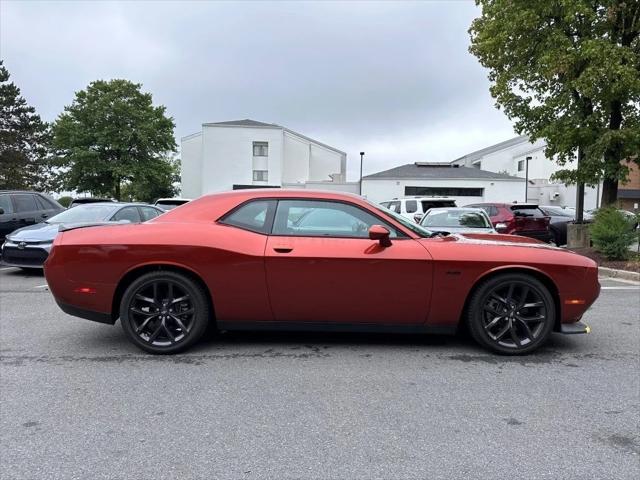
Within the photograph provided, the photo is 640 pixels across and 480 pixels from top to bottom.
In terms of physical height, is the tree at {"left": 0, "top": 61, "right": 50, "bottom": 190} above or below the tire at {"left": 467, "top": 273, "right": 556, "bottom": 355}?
above

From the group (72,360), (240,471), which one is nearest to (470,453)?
(240,471)

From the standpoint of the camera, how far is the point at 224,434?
2910 mm

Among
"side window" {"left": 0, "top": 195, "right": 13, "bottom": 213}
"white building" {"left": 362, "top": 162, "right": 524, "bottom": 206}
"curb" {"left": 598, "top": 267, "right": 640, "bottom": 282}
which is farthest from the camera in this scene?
"white building" {"left": 362, "top": 162, "right": 524, "bottom": 206}

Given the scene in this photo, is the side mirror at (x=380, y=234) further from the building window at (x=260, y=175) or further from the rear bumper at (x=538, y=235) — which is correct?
the building window at (x=260, y=175)

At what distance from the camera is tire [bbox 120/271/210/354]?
427 centimetres

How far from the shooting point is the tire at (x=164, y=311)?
4.27m

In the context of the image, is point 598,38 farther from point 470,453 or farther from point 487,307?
point 470,453

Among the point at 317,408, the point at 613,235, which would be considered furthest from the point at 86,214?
the point at 613,235

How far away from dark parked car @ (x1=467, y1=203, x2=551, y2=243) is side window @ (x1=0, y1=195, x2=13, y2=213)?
1204cm

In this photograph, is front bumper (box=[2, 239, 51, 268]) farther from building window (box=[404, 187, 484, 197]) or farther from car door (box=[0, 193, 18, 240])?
building window (box=[404, 187, 484, 197])

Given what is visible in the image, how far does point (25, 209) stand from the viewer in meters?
11.0

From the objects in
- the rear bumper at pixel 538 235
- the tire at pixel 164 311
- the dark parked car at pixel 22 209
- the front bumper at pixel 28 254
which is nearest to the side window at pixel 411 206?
the rear bumper at pixel 538 235

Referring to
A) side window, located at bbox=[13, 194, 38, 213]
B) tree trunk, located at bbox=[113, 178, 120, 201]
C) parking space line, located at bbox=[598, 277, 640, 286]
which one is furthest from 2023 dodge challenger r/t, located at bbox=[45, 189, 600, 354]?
tree trunk, located at bbox=[113, 178, 120, 201]

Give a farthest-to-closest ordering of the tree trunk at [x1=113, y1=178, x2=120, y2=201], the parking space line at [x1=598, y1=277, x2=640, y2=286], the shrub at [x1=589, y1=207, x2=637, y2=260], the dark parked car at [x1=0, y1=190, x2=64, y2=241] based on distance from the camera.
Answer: the tree trunk at [x1=113, y1=178, x2=120, y2=201]
the shrub at [x1=589, y1=207, x2=637, y2=260]
the dark parked car at [x1=0, y1=190, x2=64, y2=241]
the parking space line at [x1=598, y1=277, x2=640, y2=286]
